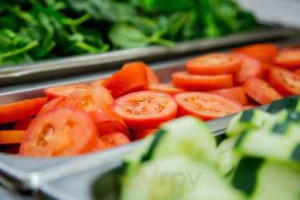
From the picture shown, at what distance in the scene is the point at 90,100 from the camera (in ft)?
4.93

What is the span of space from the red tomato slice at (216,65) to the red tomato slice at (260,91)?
81mm

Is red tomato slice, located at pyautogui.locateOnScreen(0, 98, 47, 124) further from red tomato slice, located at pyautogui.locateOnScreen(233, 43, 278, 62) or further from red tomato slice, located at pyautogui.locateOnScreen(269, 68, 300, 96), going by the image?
red tomato slice, located at pyautogui.locateOnScreen(233, 43, 278, 62)

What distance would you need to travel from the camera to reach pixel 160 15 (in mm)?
2627

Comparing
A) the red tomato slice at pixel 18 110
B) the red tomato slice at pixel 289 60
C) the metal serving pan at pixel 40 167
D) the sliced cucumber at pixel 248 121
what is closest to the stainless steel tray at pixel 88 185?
the metal serving pan at pixel 40 167

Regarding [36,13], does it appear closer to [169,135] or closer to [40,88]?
[40,88]

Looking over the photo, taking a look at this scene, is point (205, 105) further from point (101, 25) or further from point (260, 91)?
point (101, 25)

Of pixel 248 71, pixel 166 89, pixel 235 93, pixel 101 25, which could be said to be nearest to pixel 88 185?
pixel 166 89

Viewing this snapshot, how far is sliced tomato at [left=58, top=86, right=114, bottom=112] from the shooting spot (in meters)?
1.46

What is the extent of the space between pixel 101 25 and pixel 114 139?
3.87 ft

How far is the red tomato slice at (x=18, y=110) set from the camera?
154 centimetres

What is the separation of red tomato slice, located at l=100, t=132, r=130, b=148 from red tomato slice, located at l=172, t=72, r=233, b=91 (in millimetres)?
516

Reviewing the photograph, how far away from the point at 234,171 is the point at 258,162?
0.20 feet

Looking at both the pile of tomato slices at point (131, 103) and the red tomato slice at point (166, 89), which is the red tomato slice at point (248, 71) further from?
the red tomato slice at point (166, 89)

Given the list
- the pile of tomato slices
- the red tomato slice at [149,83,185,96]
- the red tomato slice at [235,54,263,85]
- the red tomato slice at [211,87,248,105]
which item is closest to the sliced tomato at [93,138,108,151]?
the pile of tomato slices
